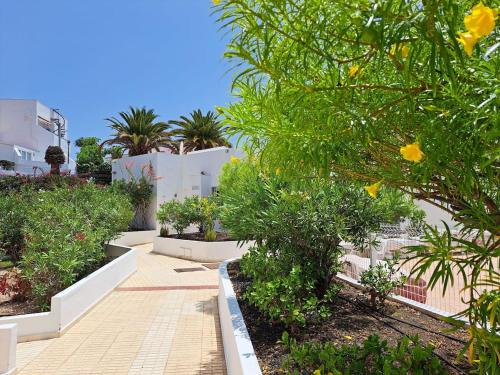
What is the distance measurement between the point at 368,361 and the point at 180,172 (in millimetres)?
18424

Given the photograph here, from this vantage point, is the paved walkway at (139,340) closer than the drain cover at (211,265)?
Yes

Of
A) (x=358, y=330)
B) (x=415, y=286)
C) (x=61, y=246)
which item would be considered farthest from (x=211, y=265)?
(x=358, y=330)

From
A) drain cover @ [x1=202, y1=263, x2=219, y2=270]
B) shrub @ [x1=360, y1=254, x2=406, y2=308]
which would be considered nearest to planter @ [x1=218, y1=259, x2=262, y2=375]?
shrub @ [x1=360, y1=254, x2=406, y2=308]

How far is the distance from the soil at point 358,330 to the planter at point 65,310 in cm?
288

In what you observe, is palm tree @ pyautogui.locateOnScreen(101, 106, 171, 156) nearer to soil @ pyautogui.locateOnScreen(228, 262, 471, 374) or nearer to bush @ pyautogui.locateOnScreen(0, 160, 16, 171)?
bush @ pyautogui.locateOnScreen(0, 160, 16, 171)

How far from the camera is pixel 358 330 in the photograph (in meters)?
4.21

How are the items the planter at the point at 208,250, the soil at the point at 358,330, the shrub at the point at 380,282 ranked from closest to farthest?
the soil at the point at 358,330 < the shrub at the point at 380,282 < the planter at the point at 208,250

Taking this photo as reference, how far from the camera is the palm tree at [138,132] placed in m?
23.6

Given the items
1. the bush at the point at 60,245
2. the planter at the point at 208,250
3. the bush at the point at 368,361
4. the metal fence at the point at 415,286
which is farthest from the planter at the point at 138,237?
the bush at the point at 368,361

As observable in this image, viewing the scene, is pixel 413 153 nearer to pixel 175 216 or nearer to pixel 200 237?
pixel 200 237

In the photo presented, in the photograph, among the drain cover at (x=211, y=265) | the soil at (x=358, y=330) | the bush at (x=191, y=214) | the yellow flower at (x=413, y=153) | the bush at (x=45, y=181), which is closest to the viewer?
the yellow flower at (x=413, y=153)

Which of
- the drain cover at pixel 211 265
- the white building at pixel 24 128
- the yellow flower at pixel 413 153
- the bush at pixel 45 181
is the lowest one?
the drain cover at pixel 211 265

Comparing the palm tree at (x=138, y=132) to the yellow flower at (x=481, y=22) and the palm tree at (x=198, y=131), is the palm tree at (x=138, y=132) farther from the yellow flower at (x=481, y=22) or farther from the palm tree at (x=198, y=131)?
the yellow flower at (x=481, y=22)

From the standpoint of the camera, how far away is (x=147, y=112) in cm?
2506
